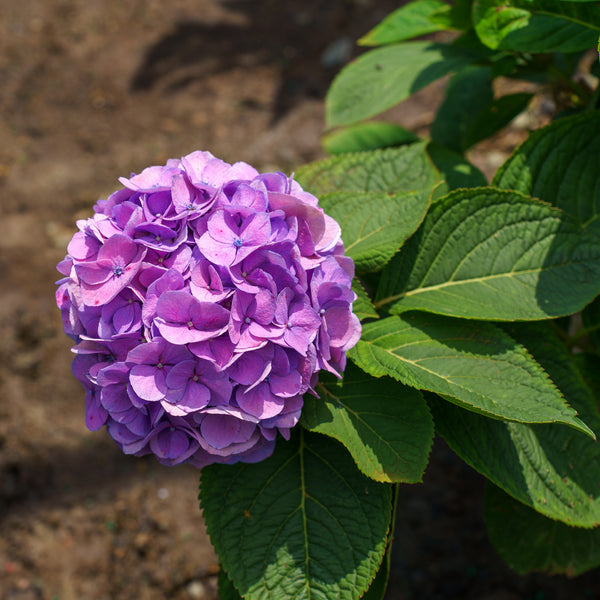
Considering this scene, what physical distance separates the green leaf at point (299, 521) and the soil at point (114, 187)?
4.36 ft

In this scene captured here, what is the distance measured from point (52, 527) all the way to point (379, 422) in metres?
2.19

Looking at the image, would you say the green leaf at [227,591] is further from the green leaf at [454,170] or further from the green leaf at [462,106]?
the green leaf at [462,106]

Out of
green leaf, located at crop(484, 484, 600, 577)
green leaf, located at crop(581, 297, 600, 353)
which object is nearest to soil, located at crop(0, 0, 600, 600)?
green leaf, located at crop(484, 484, 600, 577)

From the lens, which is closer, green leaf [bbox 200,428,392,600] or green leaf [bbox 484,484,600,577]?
green leaf [bbox 200,428,392,600]

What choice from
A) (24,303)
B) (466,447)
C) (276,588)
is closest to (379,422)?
(466,447)

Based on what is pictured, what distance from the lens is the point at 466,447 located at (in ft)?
4.78

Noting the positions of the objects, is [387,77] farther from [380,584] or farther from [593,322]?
[380,584]

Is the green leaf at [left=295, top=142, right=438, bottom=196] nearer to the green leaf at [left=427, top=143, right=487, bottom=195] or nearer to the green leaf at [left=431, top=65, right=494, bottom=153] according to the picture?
the green leaf at [left=427, top=143, right=487, bottom=195]

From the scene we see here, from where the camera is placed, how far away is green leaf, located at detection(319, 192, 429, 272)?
143 centimetres

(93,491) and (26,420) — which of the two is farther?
(26,420)

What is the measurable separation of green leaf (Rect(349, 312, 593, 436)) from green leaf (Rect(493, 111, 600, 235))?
444 mm

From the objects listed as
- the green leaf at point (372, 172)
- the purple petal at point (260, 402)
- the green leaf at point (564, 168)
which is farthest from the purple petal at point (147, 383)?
the green leaf at point (564, 168)

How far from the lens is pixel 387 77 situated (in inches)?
76.3

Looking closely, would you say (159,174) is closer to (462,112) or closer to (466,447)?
(466,447)
